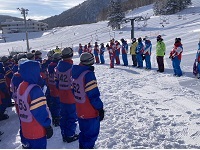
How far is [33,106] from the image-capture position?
4117mm

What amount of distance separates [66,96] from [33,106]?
6.33 feet

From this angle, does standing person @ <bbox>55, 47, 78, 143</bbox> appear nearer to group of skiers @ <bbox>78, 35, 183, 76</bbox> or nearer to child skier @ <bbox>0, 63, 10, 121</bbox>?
child skier @ <bbox>0, 63, 10, 121</bbox>

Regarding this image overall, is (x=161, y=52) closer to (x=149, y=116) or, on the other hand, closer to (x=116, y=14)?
(x=149, y=116)

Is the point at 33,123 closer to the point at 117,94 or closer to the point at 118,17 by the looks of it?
the point at 117,94

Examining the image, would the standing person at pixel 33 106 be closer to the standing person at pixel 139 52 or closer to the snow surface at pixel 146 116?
the snow surface at pixel 146 116

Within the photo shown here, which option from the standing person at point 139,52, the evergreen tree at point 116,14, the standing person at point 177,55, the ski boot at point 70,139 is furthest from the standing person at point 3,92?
the evergreen tree at point 116,14

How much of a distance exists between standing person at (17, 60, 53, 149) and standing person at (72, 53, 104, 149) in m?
0.90

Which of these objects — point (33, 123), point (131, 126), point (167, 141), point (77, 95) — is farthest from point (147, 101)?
point (33, 123)

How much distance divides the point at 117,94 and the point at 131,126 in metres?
3.44

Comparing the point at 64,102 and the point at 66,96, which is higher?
the point at 66,96

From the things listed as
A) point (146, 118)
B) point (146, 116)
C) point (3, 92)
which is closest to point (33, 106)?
point (146, 118)

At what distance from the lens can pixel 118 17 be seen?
59.4m

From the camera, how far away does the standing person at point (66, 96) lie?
5.99m

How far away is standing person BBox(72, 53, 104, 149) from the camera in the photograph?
15.8ft
